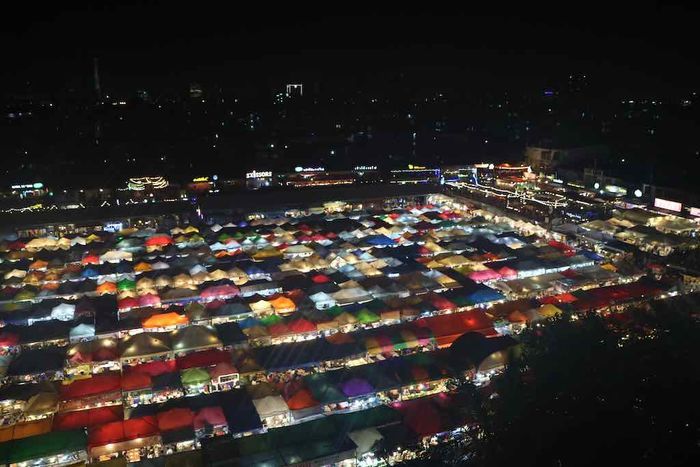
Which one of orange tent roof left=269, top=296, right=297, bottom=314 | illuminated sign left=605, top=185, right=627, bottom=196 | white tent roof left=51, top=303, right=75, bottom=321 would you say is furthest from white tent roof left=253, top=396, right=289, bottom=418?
illuminated sign left=605, top=185, right=627, bottom=196

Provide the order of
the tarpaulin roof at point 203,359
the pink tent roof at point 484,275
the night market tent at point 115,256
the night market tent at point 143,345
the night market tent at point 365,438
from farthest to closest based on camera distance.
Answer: the night market tent at point 115,256
the pink tent roof at point 484,275
the night market tent at point 143,345
the tarpaulin roof at point 203,359
the night market tent at point 365,438

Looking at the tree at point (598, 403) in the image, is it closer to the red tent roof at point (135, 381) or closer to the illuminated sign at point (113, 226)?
the red tent roof at point (135, 381)

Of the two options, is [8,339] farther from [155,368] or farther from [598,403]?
[598,403]

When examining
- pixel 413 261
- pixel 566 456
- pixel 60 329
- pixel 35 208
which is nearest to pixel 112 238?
pixel 35 208

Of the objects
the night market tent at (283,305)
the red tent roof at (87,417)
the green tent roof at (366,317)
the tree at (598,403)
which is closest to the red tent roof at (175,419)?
the red tent roof at (87,417)

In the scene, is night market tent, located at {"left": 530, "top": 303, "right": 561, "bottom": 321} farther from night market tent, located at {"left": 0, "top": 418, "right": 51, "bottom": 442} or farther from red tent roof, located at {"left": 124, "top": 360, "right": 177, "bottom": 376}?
night market tent, located at {"left": 0, "top": 418, "right": 51, "bottom": 442}

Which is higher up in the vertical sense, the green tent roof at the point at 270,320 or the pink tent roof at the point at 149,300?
the green tent roof at the point at 270,320

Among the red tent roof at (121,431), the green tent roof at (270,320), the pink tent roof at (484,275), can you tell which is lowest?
the red tent roof at (121,431)
